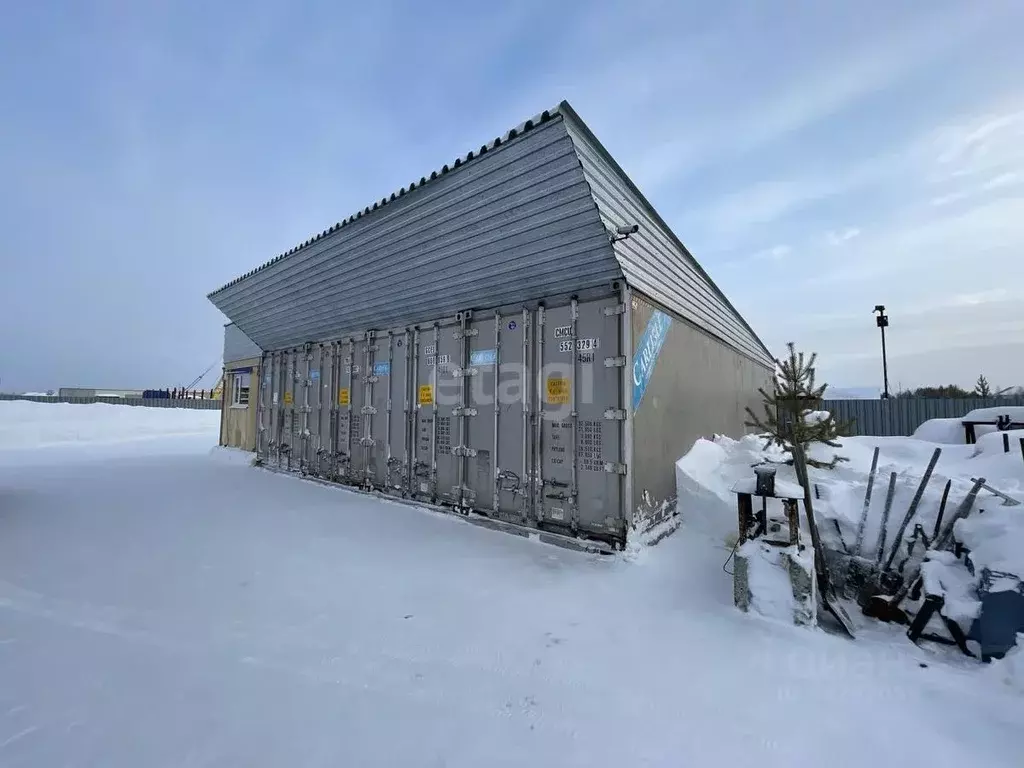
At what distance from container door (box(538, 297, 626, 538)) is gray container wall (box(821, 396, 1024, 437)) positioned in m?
16.1

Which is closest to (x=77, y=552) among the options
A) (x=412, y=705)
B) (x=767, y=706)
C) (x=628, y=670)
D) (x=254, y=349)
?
(x=412, y=705)

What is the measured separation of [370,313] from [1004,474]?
10.1 meters

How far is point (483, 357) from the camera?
7168 millimetres

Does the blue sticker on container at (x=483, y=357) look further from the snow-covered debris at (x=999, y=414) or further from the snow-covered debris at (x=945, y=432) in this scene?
the snow-covered debris at (x=999, y=414)

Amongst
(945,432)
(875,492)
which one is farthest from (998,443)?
(945,432)

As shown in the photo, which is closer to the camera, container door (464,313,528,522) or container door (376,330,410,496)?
container door (464,313,528,522)

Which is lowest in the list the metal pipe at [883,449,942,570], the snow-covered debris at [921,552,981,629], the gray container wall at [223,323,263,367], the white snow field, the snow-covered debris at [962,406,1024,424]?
the white snow field

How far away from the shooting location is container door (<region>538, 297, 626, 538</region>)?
5.70m

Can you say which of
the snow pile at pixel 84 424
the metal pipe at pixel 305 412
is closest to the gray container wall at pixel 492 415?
the metal pipe at pixel 305 412

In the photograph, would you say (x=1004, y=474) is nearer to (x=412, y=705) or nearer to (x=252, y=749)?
(x=412, y=705)

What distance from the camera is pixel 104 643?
3279 millimetres

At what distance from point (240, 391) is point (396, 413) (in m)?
9.95

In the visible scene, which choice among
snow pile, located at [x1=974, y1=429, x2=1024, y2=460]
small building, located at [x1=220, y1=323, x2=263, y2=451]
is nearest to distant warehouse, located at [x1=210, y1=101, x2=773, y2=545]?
snow pile, located at [x1=974, y1=429, x2=1024, y2=460]

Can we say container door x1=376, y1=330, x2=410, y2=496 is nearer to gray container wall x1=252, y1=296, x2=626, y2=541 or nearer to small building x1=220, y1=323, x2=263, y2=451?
gray container wall x1=252, y1=296, x2=626, y2=541
